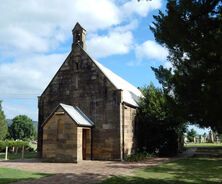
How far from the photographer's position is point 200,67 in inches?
525

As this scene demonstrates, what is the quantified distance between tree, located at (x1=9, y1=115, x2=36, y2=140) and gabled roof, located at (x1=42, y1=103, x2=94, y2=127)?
87.5 meters

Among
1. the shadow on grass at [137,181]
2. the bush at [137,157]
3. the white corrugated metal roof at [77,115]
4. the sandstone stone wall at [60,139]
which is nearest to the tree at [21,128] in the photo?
the white corrugated metal roof at [77,115]

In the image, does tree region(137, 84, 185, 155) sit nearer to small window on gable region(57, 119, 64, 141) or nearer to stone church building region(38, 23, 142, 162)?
stone church building region(38, 23, 142, 162)

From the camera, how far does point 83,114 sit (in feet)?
91.2

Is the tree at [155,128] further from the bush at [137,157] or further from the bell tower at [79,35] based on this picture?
the bell tower at [79,35]

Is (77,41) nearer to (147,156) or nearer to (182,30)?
(147,156)

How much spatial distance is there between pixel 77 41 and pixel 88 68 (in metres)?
3.13

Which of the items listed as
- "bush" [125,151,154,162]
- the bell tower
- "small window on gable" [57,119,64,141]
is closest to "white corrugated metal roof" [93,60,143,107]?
the bell tower

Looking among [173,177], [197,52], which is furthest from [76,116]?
[197,52]

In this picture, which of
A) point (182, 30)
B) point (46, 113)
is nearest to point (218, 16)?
point (182, 30)

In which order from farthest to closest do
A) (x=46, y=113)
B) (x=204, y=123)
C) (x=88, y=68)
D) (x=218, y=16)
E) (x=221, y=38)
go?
1. (x=46, y=113)
2. (x=88, y=68)
3. (x=204, y=123)
4. (x=218, y=16)
5. (x=221, y=38)

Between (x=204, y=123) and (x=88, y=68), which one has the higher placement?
(x=88, y=68)

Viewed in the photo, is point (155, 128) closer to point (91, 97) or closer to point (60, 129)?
point (91, 97)

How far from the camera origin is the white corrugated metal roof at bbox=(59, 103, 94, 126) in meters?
25.1
